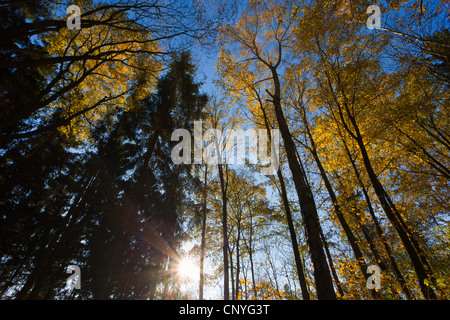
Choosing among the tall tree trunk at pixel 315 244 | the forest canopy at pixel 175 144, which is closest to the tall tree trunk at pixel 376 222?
the forest canopy at pixel 175 144

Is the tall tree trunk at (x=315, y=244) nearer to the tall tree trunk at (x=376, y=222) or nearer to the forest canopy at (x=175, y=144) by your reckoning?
the forest canopy at (x=175, y=144)

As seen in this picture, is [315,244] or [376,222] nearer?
[315,244]

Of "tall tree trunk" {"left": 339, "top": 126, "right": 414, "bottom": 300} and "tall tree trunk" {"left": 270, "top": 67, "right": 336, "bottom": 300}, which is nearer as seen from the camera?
"tall tree trunk" {"left": 270, "top": 67, "right": 336, "bottom": 300}

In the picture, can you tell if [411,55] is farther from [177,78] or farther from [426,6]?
[177,78]

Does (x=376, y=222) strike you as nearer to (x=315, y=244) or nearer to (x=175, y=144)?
Result: (x=315, y=244)

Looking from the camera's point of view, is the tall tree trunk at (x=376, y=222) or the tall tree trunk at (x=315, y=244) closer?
the tall tree trunk at (x=315, y=244)

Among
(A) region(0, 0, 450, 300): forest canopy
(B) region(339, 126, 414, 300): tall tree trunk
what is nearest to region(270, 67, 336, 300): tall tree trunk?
(A) region(0, 0, 450, 300): forest canopy

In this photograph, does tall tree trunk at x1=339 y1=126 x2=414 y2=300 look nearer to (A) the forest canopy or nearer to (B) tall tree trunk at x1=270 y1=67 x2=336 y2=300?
(A) the forest canopy

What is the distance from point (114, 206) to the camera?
24.7ft

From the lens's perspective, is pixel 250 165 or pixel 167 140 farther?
pixel 250 165

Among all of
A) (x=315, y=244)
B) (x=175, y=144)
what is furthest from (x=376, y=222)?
(x=175, y=144)
